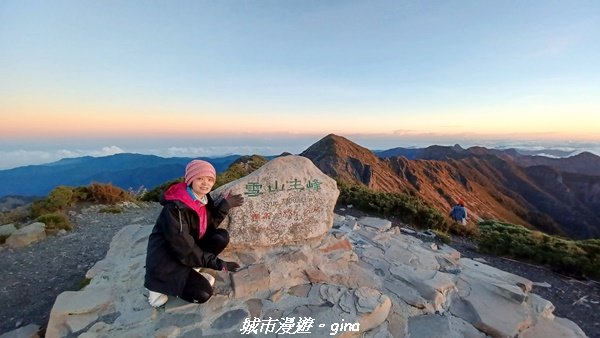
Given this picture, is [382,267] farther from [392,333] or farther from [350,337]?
[350,337]

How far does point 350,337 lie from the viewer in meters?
4.09

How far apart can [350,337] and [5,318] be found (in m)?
5.35

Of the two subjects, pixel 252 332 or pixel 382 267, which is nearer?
pixel 252 332

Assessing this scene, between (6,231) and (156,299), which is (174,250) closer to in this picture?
(156,299)

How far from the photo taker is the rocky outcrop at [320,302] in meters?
4.08

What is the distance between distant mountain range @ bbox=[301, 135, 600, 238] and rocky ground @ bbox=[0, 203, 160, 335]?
39.2 meters

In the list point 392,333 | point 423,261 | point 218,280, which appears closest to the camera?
point 392,333

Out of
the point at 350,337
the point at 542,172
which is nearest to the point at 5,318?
the point at 350,337

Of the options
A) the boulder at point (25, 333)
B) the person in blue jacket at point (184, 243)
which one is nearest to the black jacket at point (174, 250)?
the person in blue jacket at point (184, 243)

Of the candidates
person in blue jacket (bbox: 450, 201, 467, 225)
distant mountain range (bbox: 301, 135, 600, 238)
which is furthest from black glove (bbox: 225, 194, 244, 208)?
distant mountain range (bbox: 301, 135, 600, 238)

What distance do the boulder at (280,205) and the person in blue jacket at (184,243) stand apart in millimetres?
1074

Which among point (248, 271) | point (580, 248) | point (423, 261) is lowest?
point (580, 248)

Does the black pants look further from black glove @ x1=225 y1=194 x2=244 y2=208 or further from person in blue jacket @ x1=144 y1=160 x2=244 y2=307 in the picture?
black glove @ x1=225 y1=194 x2=244 y2=208

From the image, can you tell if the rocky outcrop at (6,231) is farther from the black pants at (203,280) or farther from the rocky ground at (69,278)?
the black pants at (203,280)
